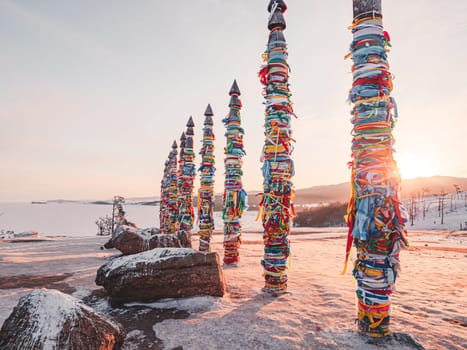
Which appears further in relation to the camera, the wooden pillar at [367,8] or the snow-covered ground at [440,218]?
the snow-covered ground at [440,218]

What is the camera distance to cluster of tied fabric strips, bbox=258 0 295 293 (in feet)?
18.7

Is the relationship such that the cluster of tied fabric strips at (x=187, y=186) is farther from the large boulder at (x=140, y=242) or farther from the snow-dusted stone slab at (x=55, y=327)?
the snow-dusted stone slab at (x=55, y=327)

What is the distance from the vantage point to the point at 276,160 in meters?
5.95

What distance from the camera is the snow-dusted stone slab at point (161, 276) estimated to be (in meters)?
4.79

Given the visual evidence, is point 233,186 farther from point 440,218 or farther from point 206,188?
point 440,218

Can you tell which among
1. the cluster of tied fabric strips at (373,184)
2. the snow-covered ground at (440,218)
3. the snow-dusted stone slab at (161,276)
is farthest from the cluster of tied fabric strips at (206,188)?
the snow-covered ground at (440,218)

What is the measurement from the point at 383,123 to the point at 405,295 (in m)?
3.87

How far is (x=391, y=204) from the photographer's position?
11.8 feet

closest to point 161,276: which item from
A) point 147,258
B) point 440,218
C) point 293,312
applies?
point 147,258

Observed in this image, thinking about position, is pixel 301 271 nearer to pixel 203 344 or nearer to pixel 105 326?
pixel 203 344

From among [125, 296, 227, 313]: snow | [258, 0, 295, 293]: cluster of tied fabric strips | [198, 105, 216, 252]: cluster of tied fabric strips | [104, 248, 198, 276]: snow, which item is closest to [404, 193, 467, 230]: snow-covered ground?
[198, 105, 216, 252]: cluster of tied fabric strips

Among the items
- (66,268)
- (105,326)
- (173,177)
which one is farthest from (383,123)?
(173,177)

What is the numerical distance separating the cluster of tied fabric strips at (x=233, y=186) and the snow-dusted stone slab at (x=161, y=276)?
362cm

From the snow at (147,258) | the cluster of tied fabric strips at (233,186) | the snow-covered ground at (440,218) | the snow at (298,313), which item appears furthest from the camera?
the snow-covered ground at (440,218)
